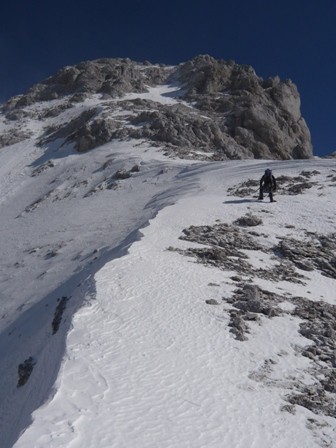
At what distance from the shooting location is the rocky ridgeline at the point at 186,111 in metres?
48.2

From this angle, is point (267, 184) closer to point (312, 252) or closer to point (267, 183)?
point (267, 183)

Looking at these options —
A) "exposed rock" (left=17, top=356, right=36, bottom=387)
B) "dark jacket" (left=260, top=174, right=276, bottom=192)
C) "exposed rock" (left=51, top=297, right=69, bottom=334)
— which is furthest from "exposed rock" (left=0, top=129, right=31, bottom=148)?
"exposed rock" (left=17, top=356, right=36, bottom=387)

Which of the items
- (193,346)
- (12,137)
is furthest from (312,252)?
(12,137)

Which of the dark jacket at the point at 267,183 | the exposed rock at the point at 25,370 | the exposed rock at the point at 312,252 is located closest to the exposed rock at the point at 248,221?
the exposed rock at the point at 312,252

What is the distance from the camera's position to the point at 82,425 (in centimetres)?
472

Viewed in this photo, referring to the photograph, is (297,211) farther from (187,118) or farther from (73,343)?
(187,118)

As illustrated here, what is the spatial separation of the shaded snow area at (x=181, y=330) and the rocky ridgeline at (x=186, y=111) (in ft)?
77.3

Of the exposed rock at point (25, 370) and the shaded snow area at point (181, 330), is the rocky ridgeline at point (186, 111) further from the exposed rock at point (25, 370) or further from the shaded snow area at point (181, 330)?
the exposed rock at point (25, 370)

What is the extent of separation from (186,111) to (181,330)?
57202mm

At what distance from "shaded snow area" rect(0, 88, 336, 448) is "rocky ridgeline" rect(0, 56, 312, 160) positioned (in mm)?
23563

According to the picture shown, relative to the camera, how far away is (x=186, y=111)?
6212 centimetres

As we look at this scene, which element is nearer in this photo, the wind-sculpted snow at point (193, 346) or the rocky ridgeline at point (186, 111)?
the wind-sculpted snow at point (193, 346)

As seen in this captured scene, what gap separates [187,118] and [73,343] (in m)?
48.6

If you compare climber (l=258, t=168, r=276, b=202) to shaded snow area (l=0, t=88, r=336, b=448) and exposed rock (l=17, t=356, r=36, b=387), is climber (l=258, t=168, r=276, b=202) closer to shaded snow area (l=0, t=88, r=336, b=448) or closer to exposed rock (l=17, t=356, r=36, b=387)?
shaded snow area (l=0, t=88, r=336, b=448)
